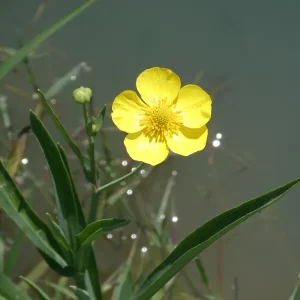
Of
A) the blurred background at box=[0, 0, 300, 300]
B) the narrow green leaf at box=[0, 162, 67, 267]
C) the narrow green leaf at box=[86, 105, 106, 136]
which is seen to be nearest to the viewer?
the narrow green leaf at box=[86, 105, 106, 136]

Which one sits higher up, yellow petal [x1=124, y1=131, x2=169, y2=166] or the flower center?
the flower center

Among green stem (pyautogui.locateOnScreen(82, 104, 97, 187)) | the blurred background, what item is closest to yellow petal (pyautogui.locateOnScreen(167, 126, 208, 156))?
green stem (pyautogui.locateOnScreen(82, 104, 97, 187))

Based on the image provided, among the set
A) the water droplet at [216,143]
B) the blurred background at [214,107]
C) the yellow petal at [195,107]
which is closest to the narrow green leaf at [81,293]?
the yellow petal at [195,107]

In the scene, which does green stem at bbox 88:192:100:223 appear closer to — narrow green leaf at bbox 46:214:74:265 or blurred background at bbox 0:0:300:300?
narrow green leaf at bbox 46:214:74:265

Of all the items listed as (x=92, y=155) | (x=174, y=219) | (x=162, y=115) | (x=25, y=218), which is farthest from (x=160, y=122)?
(x=174, y=219)

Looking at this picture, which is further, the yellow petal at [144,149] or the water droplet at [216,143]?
the water droplet at [216,143]

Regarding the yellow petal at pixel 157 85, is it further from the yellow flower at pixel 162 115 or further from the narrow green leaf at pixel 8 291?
the narrow green leaf at pixel 8 291

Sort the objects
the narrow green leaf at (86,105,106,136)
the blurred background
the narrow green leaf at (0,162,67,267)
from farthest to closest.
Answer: the blurred background → the narrow green leaf at (0,162,67,267) → the narrow green leaf at (86,105,106,136)

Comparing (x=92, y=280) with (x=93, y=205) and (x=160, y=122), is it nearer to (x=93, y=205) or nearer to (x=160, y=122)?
(x=93, y=205)
